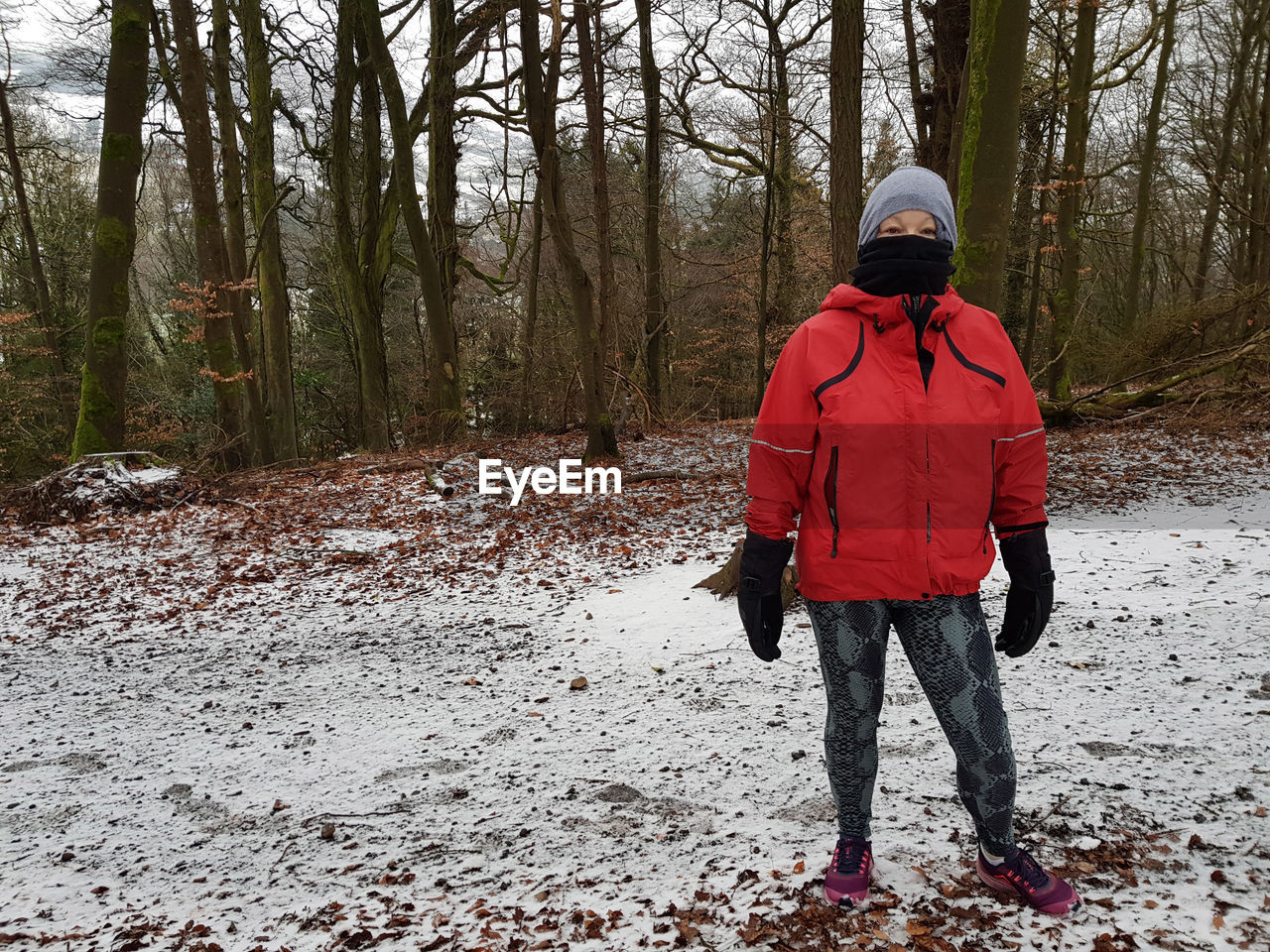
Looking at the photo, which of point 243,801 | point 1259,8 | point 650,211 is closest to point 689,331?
point 650,211

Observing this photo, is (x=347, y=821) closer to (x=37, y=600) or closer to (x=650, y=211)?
(x=37, y=600)

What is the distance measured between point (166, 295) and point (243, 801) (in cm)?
2355

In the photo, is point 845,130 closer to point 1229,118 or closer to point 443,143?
point 443,143

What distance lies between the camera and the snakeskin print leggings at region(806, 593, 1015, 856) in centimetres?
196

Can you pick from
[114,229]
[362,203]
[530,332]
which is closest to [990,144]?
[114,229]

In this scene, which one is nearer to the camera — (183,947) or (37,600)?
(183,947)

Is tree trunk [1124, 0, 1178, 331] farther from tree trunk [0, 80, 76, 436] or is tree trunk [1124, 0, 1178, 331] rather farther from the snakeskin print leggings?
tree trunk [0, 80, 76, 436]

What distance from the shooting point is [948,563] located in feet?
6.29

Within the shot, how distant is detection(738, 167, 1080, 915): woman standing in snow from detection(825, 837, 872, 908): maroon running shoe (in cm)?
34

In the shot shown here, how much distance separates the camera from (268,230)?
537 inches

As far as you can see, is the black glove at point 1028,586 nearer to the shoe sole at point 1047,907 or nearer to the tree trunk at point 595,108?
the shoe sole at point 1047,907

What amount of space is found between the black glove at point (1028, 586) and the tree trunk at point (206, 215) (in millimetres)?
10745

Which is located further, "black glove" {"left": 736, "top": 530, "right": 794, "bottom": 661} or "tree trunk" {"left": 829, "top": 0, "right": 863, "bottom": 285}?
"tree trunk" {"left": 829, "top": 0, "right": 863, "bottom": 285}
